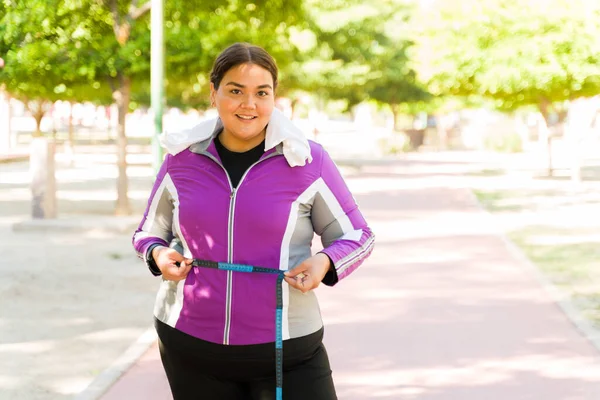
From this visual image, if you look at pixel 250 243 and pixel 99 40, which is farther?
pixel 99 40

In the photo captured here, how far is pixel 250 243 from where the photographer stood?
117 inches

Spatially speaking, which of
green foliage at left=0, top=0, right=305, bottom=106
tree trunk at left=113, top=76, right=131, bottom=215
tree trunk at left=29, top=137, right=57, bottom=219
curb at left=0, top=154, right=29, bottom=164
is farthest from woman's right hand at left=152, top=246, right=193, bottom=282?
curb at left=0, top=154, right=29, bottom=164

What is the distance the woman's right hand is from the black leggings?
0.57 ft

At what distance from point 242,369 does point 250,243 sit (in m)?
0.37

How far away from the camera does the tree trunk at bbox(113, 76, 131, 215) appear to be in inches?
629

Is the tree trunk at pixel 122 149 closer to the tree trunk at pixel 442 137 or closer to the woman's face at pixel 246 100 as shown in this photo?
the woman's face at pixel 246 100

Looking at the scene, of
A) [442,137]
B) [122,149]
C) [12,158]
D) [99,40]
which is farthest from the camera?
[442,137]

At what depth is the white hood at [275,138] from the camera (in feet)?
9.89

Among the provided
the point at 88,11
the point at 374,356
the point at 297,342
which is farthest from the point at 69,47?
the point at 297,342

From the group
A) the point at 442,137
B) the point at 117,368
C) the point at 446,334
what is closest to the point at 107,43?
the point at 446,334

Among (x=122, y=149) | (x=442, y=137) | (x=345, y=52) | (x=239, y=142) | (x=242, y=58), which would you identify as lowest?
(x=239, y=142)

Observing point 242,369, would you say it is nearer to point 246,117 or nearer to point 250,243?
point 250,243

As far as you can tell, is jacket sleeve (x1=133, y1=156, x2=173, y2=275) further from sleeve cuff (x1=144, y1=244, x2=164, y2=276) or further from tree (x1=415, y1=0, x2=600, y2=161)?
tree (x1=415, y1=0, x2=600, y2=161)

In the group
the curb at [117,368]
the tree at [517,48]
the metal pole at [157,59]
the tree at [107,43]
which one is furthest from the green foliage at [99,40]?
the tree at [517,48]
